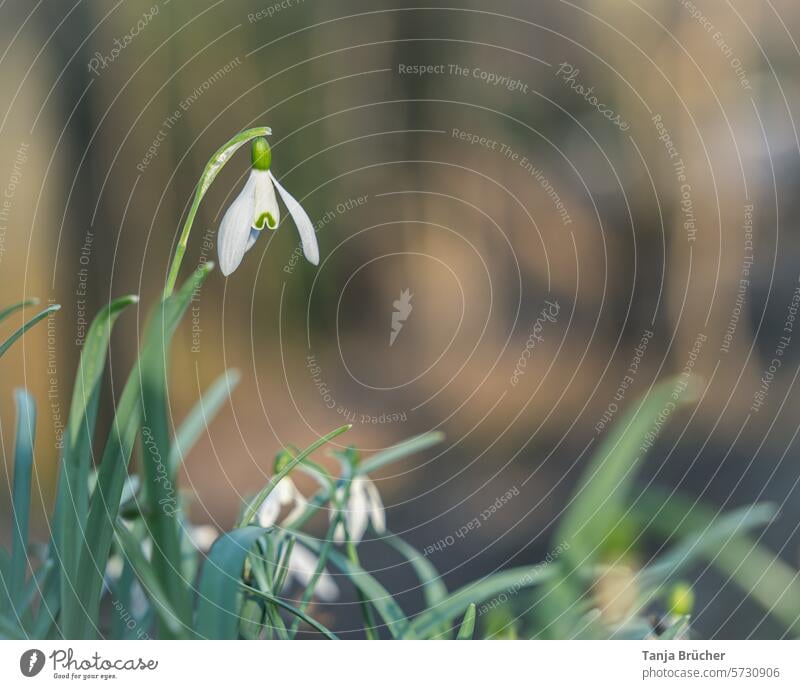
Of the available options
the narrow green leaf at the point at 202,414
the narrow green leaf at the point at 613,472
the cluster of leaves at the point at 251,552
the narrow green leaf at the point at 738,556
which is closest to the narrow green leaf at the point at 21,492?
the cluster of leaves at the point at 251,552

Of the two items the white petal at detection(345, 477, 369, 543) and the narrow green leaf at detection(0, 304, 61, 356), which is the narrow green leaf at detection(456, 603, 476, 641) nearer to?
the white petal at detection(345, 477, 369, 543)

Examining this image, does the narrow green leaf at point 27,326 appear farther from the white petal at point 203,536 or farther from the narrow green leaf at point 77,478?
the white petal at point 203,536

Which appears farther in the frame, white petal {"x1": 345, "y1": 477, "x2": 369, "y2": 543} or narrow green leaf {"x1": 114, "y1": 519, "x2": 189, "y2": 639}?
white petal {"x1": 345, "y1": 477, "x2": 369, "y2": 543}

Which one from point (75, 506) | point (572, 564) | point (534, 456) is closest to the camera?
point (75, 506)

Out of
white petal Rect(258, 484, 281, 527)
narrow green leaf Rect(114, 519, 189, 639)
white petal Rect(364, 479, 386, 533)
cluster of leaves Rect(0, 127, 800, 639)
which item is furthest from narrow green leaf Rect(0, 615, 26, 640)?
white petal Rect(364, 479, 386, 533)
